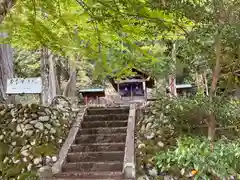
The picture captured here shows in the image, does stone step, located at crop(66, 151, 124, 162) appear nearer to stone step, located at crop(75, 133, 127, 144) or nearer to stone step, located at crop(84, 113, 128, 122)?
stone step, located at crop(75, 133, 127, 144)

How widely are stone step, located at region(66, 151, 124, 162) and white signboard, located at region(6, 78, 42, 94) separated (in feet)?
6.00

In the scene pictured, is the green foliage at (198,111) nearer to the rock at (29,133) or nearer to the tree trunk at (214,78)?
the tree trunk at (214,78)

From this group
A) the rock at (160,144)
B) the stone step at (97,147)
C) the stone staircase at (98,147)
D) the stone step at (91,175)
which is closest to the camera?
the stone step at (91,175)

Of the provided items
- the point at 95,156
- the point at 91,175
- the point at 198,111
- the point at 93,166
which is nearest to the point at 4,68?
the point at 95,156

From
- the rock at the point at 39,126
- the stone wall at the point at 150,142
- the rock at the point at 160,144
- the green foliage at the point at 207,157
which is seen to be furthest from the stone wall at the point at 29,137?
the green foliage at the point at 207,157

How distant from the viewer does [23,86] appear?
234 inches

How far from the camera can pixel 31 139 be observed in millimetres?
4832

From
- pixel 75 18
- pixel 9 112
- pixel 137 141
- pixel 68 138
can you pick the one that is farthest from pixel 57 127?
pixel 75 18

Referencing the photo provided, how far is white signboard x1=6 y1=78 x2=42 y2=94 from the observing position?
231 inches

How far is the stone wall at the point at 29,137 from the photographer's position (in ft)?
14.6

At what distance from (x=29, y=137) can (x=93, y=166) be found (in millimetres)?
1274

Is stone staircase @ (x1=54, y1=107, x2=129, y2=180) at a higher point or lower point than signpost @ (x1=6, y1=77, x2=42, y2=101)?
lower

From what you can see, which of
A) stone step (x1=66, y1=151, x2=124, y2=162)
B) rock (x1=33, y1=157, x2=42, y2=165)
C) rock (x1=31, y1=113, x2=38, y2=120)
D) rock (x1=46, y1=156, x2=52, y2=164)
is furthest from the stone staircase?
rock (x1=31, y1=113, x2=38, y2=120)

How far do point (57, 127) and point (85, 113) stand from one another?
0.92m
